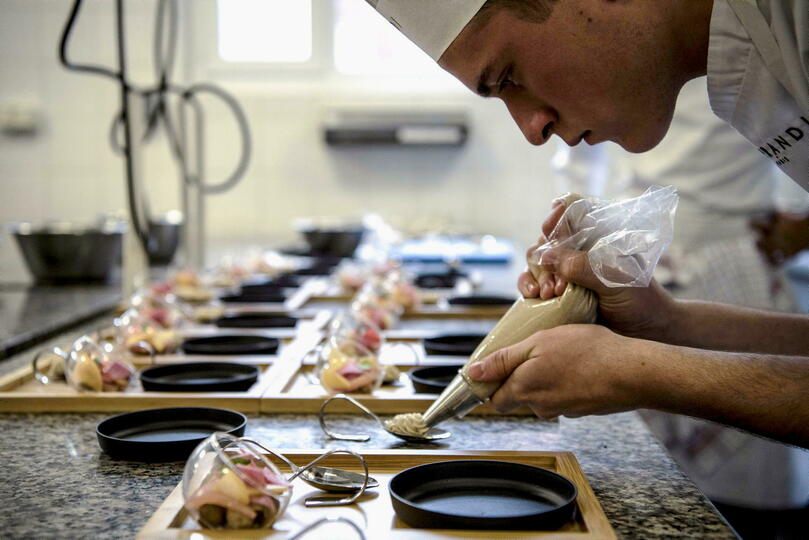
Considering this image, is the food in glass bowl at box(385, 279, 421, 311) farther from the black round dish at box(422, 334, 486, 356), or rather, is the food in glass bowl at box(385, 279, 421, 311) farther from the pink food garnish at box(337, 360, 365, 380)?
the pink food garnish at box(337, 360, 365, 380)

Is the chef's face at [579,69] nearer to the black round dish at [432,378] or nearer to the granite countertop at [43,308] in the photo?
the black round dish at [432,378]

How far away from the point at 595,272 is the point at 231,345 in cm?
91

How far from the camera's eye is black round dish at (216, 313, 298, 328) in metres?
2.13

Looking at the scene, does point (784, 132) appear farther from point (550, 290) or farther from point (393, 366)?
point (393, 366)

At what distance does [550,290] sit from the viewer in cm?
127

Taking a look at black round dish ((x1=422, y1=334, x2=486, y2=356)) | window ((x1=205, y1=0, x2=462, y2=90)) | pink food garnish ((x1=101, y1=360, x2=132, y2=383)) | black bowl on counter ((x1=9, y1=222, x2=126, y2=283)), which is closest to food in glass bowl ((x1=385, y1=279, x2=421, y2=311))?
A: black round dish ((x1=422, y1=334, x2=486, y2=356))

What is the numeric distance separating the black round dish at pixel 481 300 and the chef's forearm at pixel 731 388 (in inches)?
51.0

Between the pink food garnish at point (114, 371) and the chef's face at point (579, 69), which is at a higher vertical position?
the chef's face at point (579, 69)

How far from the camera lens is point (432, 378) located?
155 centimetres

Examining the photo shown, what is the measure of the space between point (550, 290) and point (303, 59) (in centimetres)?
442

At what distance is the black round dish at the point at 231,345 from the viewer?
5.88 feet

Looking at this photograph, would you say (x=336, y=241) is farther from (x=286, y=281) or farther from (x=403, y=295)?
(x=403, y=295)

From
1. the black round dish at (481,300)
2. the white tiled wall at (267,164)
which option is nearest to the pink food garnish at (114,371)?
the black round dish at (481,300)

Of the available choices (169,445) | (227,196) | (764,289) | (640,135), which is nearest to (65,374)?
(169,445)
